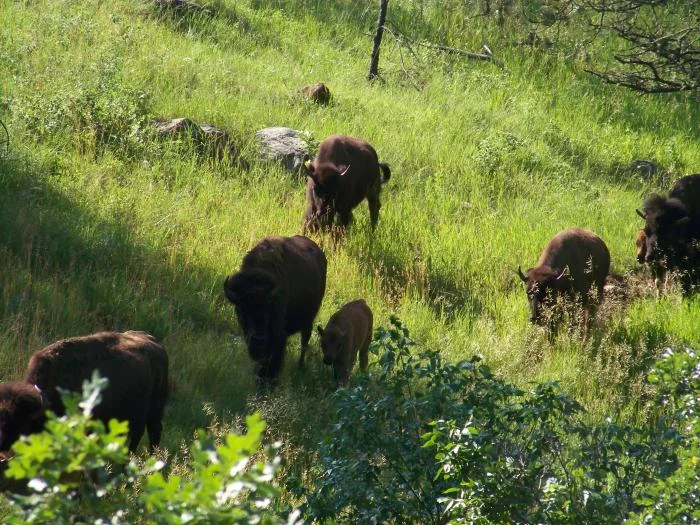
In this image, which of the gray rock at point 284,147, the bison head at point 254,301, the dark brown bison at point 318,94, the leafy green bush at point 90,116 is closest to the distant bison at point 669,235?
the gray rock at point 284,147

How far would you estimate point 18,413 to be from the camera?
20.4ft

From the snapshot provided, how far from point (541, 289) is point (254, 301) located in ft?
13.1

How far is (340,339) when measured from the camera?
9703 millimetres

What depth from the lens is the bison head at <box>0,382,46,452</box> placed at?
20.2 feet

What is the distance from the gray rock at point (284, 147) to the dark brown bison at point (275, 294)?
4621mm

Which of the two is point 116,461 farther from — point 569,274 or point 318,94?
point 318,94

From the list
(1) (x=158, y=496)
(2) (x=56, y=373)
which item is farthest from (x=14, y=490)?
(1) (x=158, y=496)

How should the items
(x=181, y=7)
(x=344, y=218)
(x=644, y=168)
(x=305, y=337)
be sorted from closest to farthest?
(x=305, y=337) < (x=344, y=218) < (x=644, y=168) < (x=181, y=7)

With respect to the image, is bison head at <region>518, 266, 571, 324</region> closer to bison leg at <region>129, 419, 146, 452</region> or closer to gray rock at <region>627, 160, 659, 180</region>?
bison leg at <region>129, 419, 146, 452</region>

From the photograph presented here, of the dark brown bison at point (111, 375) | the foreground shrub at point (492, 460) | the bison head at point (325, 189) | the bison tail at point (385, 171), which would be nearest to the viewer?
the foreground shrub at point (492, 460)

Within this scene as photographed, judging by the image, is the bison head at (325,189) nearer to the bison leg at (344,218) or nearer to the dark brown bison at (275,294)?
the bison leg at (344,218)

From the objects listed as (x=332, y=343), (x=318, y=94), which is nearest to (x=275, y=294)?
(x=332, y=343)

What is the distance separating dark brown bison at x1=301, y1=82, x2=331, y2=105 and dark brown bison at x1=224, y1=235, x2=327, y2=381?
7179 millimetres

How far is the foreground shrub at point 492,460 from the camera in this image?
17.6 feet
